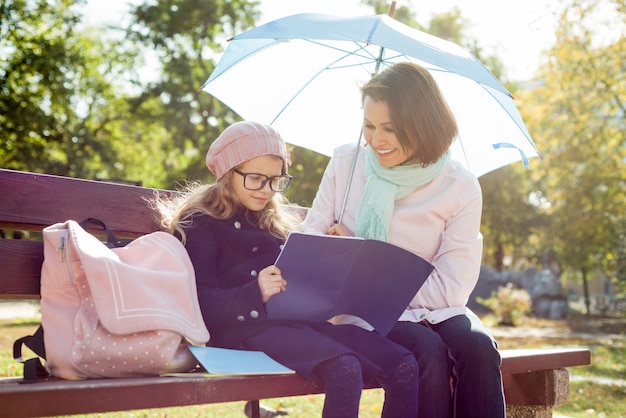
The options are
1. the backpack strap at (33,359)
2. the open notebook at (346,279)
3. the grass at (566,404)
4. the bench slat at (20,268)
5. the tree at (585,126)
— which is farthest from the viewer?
the tree at (585,126)

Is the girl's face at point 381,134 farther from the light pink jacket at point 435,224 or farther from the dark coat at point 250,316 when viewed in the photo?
the dark coat at point 250,316

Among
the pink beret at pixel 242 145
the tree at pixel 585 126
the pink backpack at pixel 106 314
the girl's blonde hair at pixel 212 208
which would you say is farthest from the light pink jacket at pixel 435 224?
the tree at pixel 585 126

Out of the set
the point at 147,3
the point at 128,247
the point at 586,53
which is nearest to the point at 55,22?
the point at 147,3

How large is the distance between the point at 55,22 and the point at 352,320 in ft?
72.1

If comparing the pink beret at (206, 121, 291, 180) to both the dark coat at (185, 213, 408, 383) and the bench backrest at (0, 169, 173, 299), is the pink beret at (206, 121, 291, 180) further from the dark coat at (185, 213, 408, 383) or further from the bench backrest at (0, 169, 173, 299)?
the bench backrest at (0, 169, 173, 299)

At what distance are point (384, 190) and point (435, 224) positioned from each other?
0.95ft

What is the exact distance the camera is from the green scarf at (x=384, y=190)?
3264mm

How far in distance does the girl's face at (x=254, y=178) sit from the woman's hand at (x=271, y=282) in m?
0.54

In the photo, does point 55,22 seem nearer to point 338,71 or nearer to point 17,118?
point 17,118

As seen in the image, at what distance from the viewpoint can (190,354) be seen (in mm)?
2787

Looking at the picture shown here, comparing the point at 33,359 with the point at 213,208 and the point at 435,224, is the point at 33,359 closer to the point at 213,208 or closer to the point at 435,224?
the point at 213,208

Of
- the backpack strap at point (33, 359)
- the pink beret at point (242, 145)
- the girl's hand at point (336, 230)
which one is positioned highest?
the pink beret at point (242, 145)

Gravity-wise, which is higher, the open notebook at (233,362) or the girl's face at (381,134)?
the girl's face at (381,134)

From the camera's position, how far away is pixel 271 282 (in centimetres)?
284
